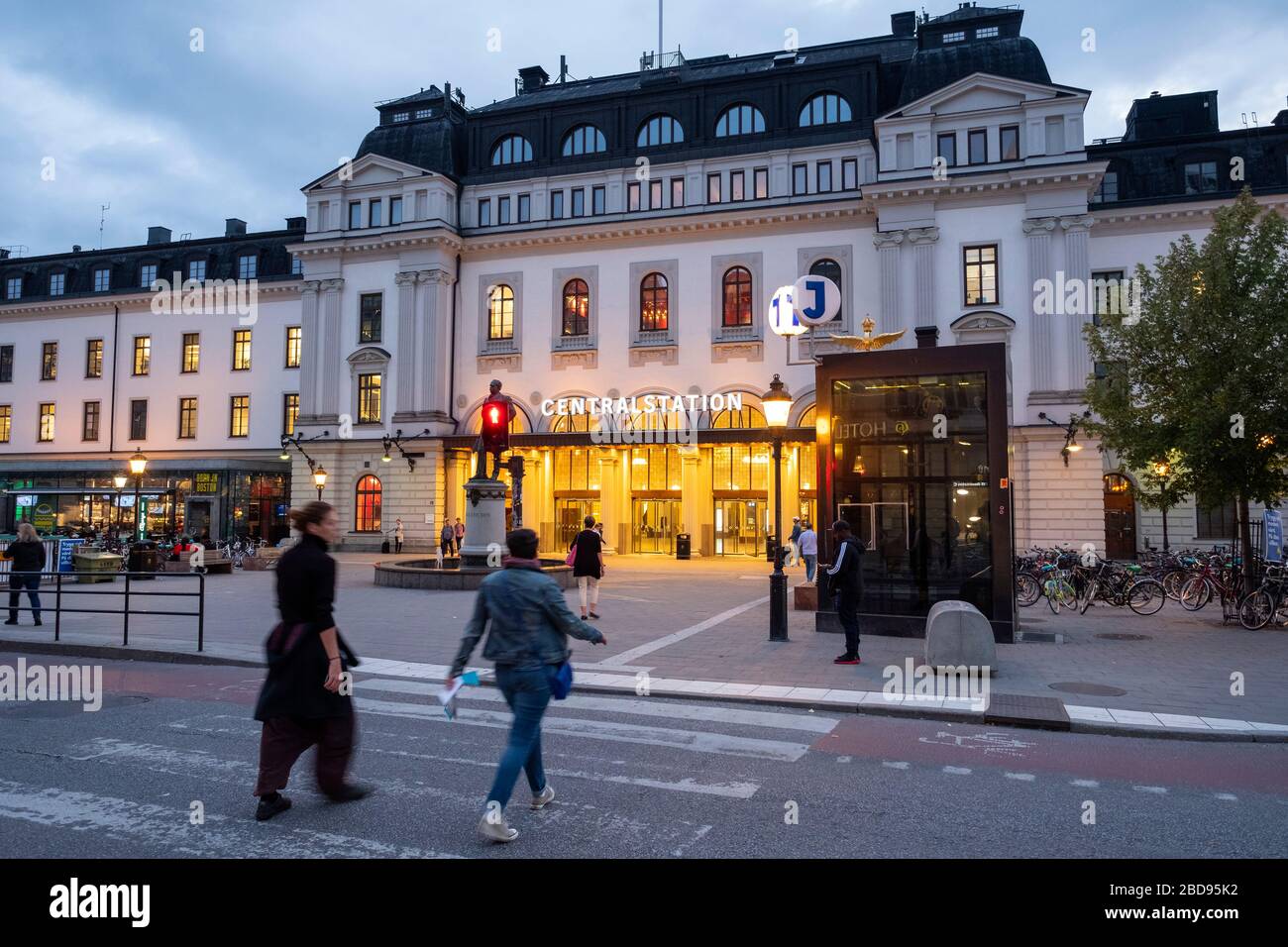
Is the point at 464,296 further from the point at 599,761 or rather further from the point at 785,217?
the point at 599,761

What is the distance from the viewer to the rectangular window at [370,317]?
139 feet

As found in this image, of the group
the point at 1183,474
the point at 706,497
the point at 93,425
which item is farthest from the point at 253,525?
the point at 1183,474

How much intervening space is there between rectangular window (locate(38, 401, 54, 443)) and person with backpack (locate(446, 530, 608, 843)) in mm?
57232

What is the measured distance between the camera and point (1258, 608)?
1527 cm

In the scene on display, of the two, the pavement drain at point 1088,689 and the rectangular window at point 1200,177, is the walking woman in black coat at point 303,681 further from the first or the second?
the rectangular window at point 1200,177

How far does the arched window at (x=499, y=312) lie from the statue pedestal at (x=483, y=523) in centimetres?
2078

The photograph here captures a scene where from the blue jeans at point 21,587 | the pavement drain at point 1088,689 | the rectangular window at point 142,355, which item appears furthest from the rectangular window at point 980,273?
the rectangular window at point 142,355

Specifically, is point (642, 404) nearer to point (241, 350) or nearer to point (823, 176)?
point (823, 176)

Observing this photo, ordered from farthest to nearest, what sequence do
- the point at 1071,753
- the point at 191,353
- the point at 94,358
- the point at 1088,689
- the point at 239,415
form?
the point at 94,358
the point at 191,353
the point at 239,415
the point at 1088,689
the point at 1071,753

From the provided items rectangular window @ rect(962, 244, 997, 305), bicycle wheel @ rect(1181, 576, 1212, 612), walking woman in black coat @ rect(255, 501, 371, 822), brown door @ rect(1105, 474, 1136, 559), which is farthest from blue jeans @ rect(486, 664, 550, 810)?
brown door @ rect(1105, 474, 1136, 559)

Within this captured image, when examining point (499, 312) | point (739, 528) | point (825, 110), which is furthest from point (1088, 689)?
point (499, 312)

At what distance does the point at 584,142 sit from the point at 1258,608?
34.8 meters

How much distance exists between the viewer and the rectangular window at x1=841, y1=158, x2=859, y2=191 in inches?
1447

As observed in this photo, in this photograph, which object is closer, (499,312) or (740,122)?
(740,122)
